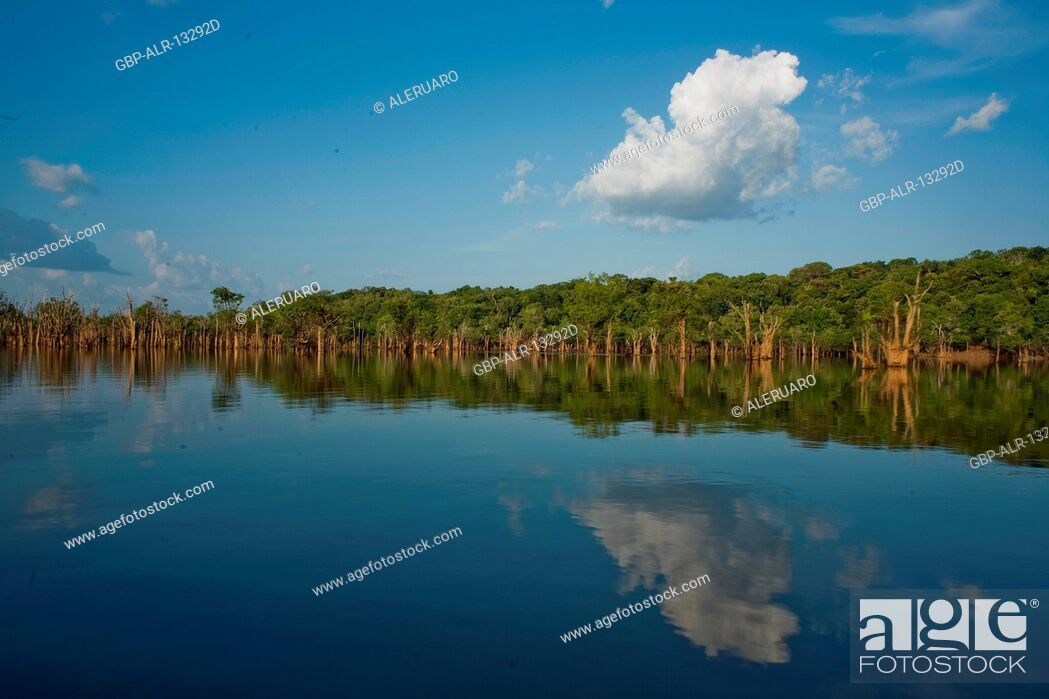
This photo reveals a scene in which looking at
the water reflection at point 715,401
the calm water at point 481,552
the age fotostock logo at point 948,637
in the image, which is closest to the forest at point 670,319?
the water reflection at point 715,401

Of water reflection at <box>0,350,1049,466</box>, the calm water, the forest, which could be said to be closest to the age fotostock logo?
the calm water

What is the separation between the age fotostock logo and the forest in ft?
254

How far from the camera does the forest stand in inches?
3885

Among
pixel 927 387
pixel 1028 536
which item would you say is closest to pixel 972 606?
pixel 1028 536

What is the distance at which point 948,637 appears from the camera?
7746mm

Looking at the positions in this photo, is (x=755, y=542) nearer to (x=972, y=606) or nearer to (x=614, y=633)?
(x=972, y=606)

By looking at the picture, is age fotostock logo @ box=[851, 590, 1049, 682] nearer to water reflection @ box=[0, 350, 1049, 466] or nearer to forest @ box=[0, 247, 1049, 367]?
water reflection @ box=[0, 350, 1049, 466]

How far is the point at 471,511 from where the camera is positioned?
12.3m

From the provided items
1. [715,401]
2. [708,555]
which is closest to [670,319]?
[715,401]

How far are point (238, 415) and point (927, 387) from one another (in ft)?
133

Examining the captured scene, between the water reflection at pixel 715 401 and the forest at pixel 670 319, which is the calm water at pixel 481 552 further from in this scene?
the forest at pixel 670 319

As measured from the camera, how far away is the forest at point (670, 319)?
98688 millimetres

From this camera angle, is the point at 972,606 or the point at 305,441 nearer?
the point at 972,606

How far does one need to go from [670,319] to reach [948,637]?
102283 millimetres
